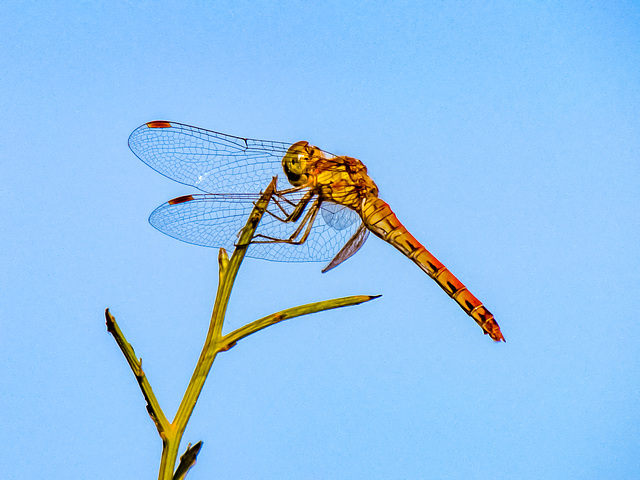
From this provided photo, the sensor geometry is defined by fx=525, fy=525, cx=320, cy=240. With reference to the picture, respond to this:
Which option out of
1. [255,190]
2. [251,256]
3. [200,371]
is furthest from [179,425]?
[255,190]

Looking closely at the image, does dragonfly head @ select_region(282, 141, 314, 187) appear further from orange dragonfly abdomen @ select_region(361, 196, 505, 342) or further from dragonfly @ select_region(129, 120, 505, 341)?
orange dragonfly abdomen @ select_region(361, 196, 505, 342)

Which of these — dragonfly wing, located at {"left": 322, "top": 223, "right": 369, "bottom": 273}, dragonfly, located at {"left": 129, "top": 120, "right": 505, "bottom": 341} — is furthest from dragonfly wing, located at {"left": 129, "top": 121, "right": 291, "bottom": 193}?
dragonfly wing, located at {"left": 322, "top": 223, "right": 369, "bottom": 273}

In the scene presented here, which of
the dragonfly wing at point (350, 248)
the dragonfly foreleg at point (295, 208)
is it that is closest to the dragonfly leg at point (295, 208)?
the dragonfly foreleg at point (295, 208)

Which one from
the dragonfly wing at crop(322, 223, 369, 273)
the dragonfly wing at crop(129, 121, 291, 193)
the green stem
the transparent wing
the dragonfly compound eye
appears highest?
the dragonfly wing at crop(129, 121, 291, 193)

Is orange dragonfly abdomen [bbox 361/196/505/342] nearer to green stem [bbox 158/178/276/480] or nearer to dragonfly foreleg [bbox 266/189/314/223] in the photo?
dragonfly foreleg [bbox 266/189/314/223]

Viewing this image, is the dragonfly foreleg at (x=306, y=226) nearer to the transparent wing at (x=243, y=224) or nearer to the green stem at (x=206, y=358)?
the transparent wing at (x=243, y=224)

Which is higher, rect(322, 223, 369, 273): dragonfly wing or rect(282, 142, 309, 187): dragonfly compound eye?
rect(282, 142, 309, 187): dragonfly compound eye

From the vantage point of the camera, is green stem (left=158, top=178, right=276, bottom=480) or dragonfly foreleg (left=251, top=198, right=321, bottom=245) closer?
green stem (left=158, top=178, right=276, bottom=480)

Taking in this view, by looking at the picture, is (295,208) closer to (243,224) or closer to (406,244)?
(243,224)
